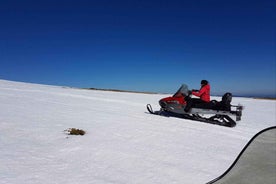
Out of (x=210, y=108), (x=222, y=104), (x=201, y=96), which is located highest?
(x=201, y=96)

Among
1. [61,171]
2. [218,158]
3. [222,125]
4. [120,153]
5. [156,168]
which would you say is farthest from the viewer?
[222,125]

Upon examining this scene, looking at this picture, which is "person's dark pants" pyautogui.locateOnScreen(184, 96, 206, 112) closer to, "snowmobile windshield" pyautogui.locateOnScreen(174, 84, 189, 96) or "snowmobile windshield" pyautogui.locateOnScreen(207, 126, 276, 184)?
"snowmobile windshield" pyautogui.locateOnScreen(174, 84, 189, 96)

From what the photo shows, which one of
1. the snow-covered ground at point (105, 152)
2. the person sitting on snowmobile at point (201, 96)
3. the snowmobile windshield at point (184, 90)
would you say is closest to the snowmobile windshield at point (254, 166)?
the snow-covered ground at point (105, 152)

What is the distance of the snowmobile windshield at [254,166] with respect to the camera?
4.02m

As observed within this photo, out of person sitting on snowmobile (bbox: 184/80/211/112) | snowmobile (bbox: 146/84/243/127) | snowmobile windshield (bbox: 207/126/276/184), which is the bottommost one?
snowmobile windshield (bbox: 207/126/276/184)

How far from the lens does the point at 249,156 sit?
5.49 m

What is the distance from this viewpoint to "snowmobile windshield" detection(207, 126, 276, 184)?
13.2 feet

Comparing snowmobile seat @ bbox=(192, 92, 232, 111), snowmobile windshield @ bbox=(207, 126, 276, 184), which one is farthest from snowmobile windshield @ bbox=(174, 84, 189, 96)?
snowmobile windshield @ bbox=(207, 126, 276, 184)

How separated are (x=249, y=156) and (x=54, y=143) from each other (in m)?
4.20

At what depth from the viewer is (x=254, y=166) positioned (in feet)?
15.4

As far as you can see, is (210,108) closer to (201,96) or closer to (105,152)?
(201,96)

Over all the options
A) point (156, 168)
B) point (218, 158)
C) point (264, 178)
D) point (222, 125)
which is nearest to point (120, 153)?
point (156, 168)

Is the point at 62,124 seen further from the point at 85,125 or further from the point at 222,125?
the point at 222,125

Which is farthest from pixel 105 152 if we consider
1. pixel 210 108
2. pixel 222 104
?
pixel 222 104
